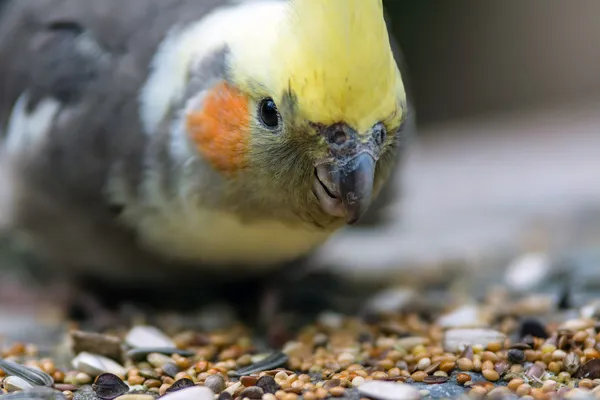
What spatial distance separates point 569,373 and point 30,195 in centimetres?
233

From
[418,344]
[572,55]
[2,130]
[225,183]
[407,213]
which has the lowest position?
[418,344]

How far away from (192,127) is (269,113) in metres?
0.41

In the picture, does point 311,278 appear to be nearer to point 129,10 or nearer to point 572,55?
point 129,10

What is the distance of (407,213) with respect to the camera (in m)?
5.79

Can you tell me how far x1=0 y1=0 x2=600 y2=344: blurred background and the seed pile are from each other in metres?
0.85

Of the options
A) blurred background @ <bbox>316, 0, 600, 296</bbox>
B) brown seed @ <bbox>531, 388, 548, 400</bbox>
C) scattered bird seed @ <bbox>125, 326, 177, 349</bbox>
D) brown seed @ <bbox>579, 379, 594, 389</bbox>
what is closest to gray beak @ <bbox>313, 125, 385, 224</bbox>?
brown seed @ <bbox>531, 388, 548, 400</bbox>

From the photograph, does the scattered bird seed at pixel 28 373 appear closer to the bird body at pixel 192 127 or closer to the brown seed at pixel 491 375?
the bird body at pixel 192 127

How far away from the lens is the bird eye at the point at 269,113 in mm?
2578

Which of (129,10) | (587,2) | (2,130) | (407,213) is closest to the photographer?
(129,10)

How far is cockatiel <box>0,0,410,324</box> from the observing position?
2469 millimetres

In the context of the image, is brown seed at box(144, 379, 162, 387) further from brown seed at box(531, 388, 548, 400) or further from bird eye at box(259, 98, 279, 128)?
brown seed at box(531, 388, 548, 400)

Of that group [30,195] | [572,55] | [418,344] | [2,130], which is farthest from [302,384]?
[572,55]

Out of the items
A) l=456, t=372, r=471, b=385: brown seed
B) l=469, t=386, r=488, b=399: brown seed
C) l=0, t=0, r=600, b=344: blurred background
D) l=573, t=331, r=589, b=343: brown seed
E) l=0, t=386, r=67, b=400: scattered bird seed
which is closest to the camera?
l=469, t=386, r=488, b=399: brown seed

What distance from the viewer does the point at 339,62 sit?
93.9 inches
